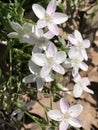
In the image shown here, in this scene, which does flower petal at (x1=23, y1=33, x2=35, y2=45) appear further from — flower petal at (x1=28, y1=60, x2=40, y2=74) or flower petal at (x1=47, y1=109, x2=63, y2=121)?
flower petal at (x1=47, y1=109, x2=63, y2=121)

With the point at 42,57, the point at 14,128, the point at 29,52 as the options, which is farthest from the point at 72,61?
the point at 14,128

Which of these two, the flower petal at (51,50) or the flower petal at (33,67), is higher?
the flower petal at (51,50)

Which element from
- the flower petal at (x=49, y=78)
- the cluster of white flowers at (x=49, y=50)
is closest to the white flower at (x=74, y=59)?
the cluster of white flowers at (x=49, y=50)

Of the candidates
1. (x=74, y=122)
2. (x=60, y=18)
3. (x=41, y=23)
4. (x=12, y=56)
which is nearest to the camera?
(x=41, y=23)

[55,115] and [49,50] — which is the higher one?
[49,50]

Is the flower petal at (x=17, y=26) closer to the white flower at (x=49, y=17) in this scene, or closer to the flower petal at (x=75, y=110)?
the white flower at (x=49, y=17)

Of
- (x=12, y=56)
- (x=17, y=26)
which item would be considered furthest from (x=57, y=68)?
(x=12, y=56)

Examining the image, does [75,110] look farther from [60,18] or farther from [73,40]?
[60,18]
